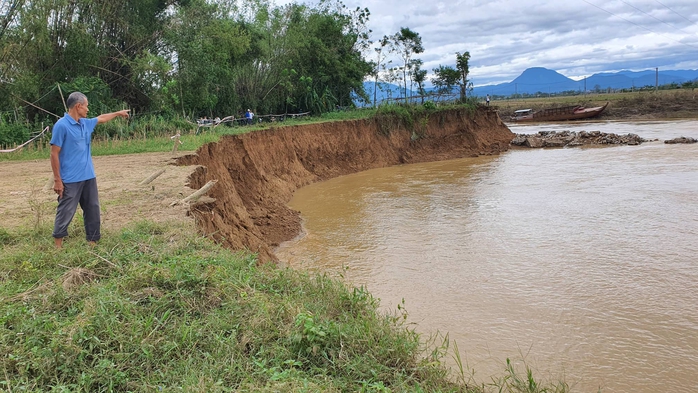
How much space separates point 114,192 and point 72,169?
3046mm

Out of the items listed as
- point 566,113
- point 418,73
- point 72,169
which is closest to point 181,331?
point 72,169

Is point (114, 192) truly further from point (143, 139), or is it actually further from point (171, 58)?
point (171, 58)

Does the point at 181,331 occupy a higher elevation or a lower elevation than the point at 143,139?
lower

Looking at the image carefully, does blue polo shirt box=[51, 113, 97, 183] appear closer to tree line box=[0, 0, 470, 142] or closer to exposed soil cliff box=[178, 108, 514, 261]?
exposed soil cliff box=[178, 108, 514, 261]

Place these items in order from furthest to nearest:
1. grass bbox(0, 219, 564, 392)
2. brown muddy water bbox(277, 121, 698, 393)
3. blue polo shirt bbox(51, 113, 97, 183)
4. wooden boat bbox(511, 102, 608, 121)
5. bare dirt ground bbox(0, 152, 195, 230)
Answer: wooden boat bbox(511, 102, 608, 121) → bare dirt ground bbox(0, 152, 195, 230) → brown muddy water bbox(277, 121, 698, 393) → blue polo shirt bbox(51, 113, 97, 183) → grass bbox(0, 219, 564, 392)

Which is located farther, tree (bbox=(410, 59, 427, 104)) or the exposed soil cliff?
tree (bbox=(410, 59, 427, 104))

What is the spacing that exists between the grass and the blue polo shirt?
2.56 ft

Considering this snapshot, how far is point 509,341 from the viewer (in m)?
5.66

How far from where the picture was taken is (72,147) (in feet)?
17.0

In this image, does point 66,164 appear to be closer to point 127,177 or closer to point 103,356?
point 103,356

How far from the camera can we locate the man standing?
5051 millimetres

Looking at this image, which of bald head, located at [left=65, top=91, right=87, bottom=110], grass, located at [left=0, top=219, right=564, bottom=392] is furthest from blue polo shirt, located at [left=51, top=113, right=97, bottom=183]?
grass, located at [left=0, top=219, right=564, bottom=392]

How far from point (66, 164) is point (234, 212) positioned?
186 inches

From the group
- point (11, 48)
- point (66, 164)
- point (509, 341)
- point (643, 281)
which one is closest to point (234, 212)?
point (66, 164)
